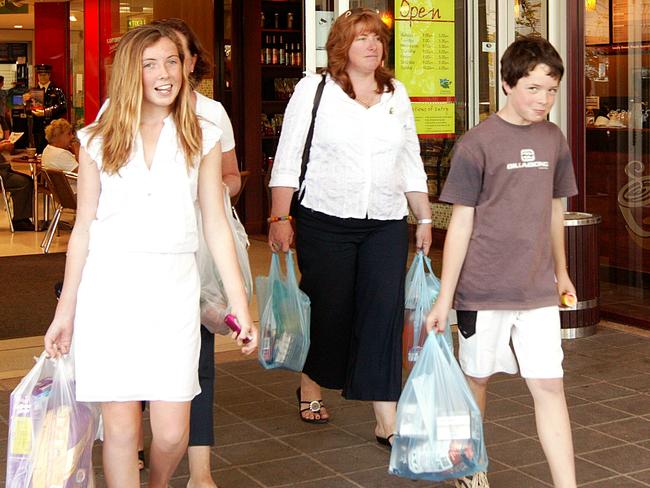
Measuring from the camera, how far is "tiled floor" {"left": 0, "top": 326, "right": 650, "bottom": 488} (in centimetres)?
430

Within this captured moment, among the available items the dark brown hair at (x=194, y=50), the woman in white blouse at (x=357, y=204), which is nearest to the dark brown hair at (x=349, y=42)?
the woman in white blouse at (x=357, y=204)

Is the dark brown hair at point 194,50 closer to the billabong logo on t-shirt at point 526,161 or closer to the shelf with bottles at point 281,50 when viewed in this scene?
the billabong logo on t-shirt at point 526,161

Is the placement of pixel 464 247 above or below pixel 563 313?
above

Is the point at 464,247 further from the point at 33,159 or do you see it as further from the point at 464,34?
the point at 33,159

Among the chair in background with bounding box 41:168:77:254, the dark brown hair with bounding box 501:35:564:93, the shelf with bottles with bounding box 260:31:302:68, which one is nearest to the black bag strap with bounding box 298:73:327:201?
the dark brown hair with bounding box 501:35:564:93

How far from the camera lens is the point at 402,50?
685cm

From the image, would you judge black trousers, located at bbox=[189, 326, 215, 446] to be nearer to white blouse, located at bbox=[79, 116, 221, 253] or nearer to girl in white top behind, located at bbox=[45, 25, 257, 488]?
girl in white top behind, located at bbox=[45, 25, 257, 488]

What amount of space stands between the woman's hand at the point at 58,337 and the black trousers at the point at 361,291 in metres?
1.70

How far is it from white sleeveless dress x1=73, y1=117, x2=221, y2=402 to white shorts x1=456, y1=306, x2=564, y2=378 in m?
1.05

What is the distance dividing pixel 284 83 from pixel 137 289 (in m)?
9.96

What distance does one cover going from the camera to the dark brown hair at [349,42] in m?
4.56

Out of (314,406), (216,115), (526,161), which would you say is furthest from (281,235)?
(526,161)

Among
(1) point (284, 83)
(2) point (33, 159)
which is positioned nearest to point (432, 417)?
(1) point (284, 83)

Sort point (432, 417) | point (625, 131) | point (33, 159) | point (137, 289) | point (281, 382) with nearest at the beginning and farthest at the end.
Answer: point (137, 289) < point (432, 417) < point (281, 382) < point (625, 131) < point (33, 159)
